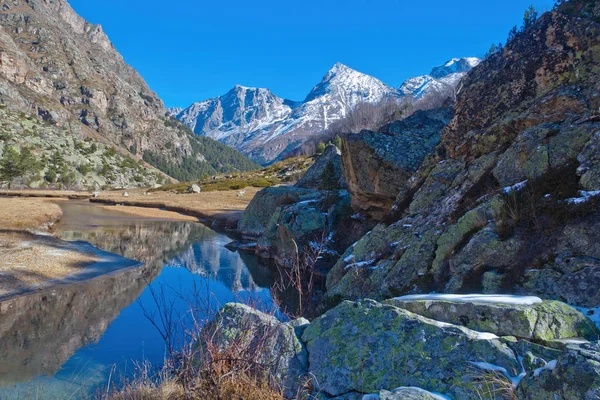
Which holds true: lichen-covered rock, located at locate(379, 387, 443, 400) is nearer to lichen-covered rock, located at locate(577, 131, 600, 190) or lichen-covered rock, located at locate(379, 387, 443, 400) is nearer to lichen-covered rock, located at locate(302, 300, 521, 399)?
lichen-covered rock, located at locate(302, 300, 521, 399)

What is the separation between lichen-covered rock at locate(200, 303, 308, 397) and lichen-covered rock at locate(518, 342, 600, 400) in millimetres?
2742

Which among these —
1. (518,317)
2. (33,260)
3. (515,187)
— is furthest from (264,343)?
(33,260)

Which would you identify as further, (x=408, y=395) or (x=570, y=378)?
(x=408, y=395)

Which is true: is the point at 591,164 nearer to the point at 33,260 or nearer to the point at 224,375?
the point at 224,375

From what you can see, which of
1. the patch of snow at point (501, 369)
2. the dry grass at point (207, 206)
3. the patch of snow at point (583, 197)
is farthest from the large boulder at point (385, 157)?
the dry grass at point (207, 206)

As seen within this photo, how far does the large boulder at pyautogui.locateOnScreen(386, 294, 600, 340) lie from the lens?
4.82 metres

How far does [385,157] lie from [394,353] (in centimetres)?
1582

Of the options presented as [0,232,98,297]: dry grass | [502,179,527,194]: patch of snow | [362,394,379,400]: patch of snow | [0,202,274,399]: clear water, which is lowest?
[0,202,274,399]: clear water

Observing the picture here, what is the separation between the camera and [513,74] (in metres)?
14.5

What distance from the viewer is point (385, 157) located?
19766 millimetres

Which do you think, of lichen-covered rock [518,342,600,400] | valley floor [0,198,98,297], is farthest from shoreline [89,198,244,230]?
lichen-covered rock [518,342,600,400]

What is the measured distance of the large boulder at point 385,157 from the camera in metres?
19.7

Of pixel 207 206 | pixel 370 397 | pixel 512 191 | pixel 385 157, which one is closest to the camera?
pixel 370 397

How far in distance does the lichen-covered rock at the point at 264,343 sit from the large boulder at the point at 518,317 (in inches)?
83.0
